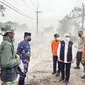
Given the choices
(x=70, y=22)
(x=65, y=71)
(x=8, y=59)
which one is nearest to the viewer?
(x=8, y=59)

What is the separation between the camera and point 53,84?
8.45m

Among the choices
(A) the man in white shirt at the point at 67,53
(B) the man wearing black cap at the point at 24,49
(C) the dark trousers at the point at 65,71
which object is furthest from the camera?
Answer: (C) the dark trousers at the point at 65,71

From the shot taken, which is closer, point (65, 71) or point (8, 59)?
point (8, 59)

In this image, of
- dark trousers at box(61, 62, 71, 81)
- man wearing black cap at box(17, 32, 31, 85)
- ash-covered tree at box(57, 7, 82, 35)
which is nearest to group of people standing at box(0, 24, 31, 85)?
man wearing black cap at box(17, 32, 31, 85)

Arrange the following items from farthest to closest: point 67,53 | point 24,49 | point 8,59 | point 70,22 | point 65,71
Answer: point 70,22 → point 65,71 → point 67,53 → point 24,49 → point 8,59

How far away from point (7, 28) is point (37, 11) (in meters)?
58.0

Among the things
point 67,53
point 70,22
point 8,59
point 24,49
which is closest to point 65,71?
point 67,53

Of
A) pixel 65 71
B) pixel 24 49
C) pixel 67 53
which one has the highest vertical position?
pixel 24 49

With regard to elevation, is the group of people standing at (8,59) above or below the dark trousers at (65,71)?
above

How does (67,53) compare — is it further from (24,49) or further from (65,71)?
(24,49)

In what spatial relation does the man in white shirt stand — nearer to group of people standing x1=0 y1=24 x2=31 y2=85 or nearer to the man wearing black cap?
the man wearing black cap

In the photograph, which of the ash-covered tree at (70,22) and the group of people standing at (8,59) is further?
the ash-covered tree at (70,22)

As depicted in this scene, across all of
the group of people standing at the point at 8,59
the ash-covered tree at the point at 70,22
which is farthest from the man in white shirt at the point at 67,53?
the ash-covered tree at the point at 70,22

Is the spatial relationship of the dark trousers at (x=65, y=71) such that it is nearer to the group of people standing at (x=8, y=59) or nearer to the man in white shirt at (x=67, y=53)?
the man in white shirt at (x=67, y=53)
